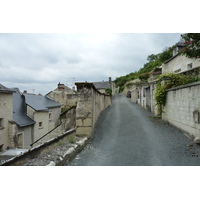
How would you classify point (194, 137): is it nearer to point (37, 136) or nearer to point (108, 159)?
point (108, 159)

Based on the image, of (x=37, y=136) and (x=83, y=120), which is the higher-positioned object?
(x=83, y=120)

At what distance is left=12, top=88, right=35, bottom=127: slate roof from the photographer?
14.6 m

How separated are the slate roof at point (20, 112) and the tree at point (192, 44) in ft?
47.6

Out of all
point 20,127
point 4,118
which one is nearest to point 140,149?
point 4,118

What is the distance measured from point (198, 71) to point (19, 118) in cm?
1594

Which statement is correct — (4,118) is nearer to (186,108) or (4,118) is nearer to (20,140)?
(20,140)

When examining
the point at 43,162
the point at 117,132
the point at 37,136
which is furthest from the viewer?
the point at 37,136

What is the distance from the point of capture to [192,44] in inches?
223

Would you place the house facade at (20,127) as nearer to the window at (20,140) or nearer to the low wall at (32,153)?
the window at (20,140)

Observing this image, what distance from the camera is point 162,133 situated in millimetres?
6047

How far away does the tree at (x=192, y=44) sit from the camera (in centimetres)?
550

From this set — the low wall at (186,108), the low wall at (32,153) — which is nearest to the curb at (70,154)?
the low wall at (32,153)

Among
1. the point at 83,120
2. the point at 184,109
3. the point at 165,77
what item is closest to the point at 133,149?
the point at 83,120

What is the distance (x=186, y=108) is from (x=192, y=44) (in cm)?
255
